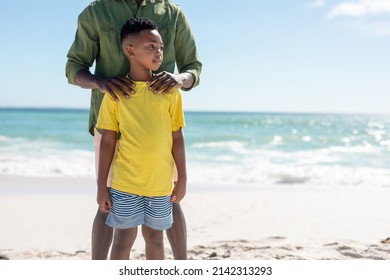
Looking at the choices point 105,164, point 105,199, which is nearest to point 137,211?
point 105,199

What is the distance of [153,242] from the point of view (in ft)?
8.18

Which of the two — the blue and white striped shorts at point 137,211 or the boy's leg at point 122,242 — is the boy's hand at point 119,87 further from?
the boy's leg at point 122,242

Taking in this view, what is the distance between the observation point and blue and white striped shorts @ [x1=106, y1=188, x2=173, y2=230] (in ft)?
7.80

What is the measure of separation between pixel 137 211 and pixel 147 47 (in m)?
0.72

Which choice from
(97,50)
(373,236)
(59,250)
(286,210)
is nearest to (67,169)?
(286,210)

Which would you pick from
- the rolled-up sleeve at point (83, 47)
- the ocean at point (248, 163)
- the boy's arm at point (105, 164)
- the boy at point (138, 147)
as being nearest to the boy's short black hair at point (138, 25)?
the boy at point (138, 147)

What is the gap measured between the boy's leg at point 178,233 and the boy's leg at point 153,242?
199 mm

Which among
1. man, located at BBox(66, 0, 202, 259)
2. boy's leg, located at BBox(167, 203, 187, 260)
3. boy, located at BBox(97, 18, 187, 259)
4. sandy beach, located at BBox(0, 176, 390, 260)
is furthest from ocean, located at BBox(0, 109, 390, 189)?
boy, located at BBox(97, 18, 187, 259)

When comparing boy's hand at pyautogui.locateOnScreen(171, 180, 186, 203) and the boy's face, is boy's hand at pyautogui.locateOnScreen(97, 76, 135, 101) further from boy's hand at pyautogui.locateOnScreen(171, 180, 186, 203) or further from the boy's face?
boy's hand at pyautogui.locateOnScreen(171, 180, 186, 203)

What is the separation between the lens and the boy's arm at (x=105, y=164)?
239cm

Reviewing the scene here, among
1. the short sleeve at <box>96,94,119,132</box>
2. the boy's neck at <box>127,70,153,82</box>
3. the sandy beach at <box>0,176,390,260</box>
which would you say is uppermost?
the boy's neck at <box>127,70,153,82</box>

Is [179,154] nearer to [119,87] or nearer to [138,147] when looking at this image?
[138,147]
